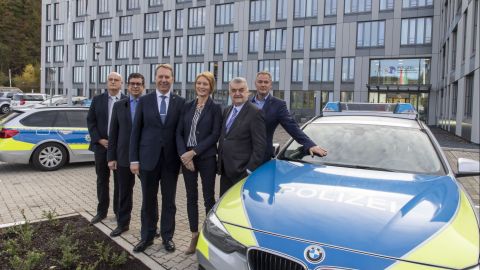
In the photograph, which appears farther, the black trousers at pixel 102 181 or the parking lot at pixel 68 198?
the black trousers at pixel 102 181

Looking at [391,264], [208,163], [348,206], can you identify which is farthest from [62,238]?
[391,264]

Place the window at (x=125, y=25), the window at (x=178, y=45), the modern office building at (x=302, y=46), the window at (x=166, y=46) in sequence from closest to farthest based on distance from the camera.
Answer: the modern office building at (x=302, y=46) < the window at (x=178, y=45) < the window at (x=166, y=46) < the window at (x=125, y=25)

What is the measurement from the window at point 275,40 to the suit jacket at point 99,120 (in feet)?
131

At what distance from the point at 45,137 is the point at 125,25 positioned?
5045 centimetres

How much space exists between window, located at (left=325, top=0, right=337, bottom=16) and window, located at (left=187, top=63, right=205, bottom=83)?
635 inches

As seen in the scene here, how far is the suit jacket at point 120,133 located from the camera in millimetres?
4676

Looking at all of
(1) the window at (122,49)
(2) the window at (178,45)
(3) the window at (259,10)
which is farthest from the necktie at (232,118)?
(1) the window at (122,49)

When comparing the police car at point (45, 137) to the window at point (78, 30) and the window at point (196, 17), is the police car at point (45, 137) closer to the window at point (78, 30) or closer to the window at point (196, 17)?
the window at point (196, 17)

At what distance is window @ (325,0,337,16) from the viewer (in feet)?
134

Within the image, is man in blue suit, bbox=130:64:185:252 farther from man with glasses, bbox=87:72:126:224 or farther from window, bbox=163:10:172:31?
window, bbox=163:10:172:31

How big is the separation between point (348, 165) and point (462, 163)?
118cm

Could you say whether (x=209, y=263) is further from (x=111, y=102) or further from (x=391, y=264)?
(x=111, y=102)

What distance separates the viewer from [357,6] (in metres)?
39.5

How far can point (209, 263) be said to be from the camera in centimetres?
270
